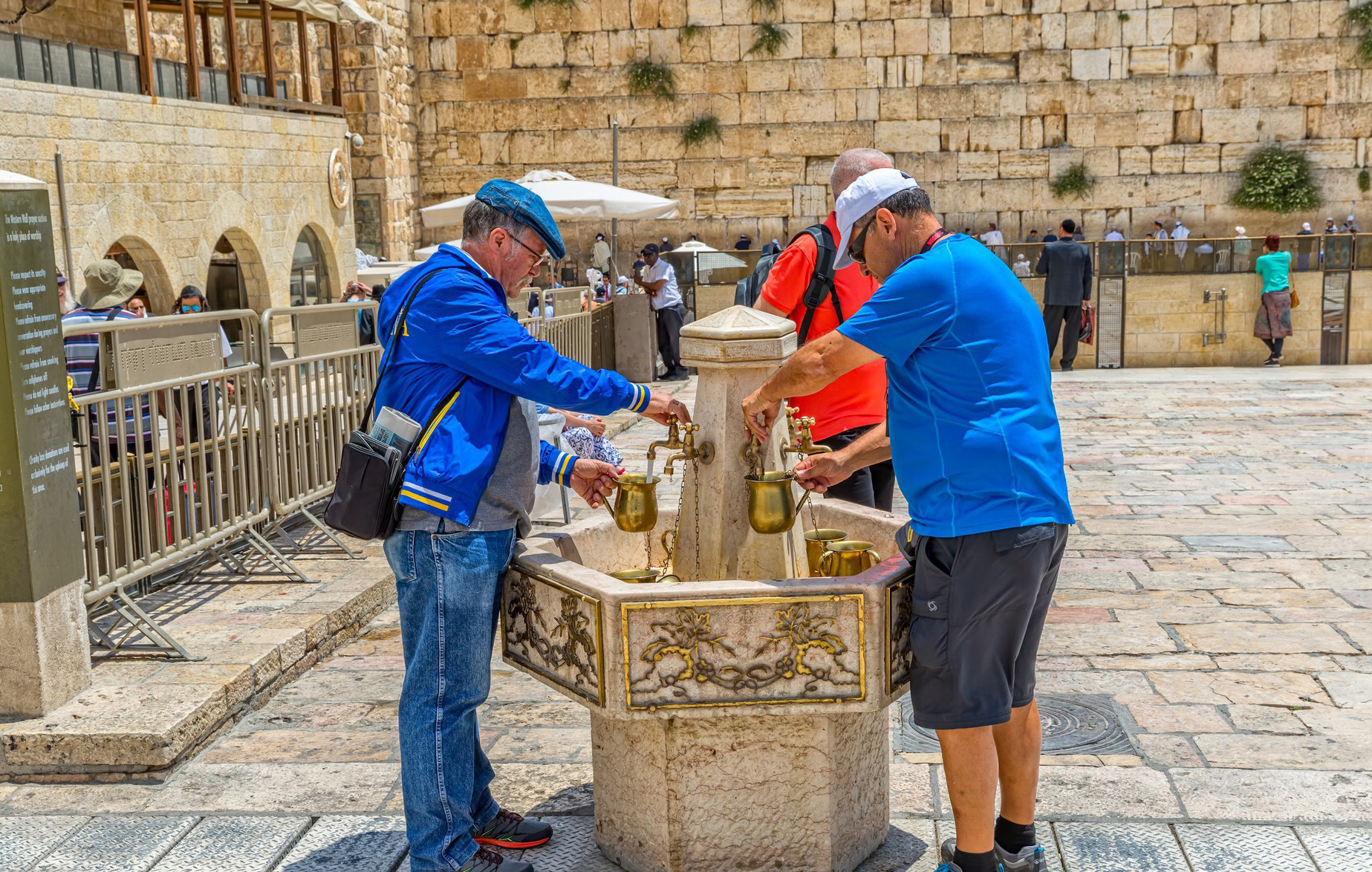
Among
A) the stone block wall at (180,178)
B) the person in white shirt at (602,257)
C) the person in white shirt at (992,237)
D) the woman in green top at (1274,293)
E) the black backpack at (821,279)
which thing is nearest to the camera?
the black backpack at (821,279)

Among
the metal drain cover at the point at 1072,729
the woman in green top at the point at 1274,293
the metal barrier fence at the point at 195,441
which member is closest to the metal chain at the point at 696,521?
the metal drain cover at the point at 1072,729

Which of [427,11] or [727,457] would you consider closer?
[727,457]

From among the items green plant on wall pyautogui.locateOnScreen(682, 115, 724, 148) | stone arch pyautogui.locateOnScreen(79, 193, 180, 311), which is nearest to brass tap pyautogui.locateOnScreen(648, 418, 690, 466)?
stone arch pyautogui.locateOnScreen(79, 193, 180, 311)

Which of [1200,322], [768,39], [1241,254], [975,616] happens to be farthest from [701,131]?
[975,616]

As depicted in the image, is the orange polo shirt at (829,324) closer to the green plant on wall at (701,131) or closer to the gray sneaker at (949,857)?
the gray sneaker at (949,857)

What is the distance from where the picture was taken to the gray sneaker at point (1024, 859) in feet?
9.53

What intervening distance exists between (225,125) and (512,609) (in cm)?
1414

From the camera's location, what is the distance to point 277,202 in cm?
1698

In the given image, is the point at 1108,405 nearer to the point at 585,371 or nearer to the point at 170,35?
the point at 585,371

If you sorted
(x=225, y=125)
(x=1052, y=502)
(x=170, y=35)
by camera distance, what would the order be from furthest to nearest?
1. (x=170, y=35)
2. (x=225, y=125)
3. (x=1052, y=502)

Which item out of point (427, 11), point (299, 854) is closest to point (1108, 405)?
point (299, 854)

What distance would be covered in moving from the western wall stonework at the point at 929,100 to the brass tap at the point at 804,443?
20.1m

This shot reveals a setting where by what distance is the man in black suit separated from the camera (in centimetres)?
1484

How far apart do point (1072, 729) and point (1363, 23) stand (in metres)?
22.0
